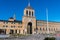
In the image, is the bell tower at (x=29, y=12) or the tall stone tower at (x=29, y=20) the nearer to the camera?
the tall stone tower at (x=29, y=20)

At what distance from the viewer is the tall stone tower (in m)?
80.4

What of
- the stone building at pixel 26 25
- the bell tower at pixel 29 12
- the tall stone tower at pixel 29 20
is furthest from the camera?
the bell tower at pixel 29 12

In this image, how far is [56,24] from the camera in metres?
96.7

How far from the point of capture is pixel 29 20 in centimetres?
8200

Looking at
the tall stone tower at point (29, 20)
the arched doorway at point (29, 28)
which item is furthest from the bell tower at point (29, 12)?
the arched doorway at point (29, 28)

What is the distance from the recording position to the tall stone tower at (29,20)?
80375 millimetres

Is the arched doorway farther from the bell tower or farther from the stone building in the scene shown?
the bell tower

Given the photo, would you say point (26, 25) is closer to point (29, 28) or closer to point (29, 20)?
point (29, 28)

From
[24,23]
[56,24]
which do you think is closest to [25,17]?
[24,23]

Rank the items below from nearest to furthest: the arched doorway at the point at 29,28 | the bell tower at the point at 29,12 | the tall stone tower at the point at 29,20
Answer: the tall stone tower at the point at 29,20, the arched doorway at the point at 29,28, the bell tower at the point at 29,12

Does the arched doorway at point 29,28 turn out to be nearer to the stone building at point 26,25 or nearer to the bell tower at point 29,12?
the stone building at point 26,25

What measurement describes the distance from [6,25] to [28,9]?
17346 millimetres

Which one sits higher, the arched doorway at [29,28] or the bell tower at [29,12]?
the bell tower at [29,12]

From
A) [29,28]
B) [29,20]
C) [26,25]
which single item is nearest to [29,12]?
[29,20]
